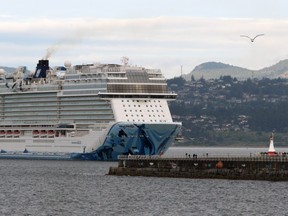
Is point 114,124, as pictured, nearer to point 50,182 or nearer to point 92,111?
point 92,111

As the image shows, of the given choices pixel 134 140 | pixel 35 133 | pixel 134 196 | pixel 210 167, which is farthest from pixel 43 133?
pixel 134 196

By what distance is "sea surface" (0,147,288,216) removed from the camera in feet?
287

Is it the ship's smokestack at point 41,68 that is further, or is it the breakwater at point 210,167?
the ship's smokestack at point 41,68

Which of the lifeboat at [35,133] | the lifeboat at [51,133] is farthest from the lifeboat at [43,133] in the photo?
the lifeboat at [35,133]

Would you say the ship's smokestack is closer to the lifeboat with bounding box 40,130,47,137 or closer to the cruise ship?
the cruise ship

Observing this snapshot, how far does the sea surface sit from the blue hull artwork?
2285 centimetres

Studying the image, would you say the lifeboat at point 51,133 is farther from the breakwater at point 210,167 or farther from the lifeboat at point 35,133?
the breakwater at point 210,167

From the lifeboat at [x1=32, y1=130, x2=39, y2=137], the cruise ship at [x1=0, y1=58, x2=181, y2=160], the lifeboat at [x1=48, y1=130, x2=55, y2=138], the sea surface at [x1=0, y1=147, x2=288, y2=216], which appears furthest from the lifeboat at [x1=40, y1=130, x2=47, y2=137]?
the sea surface at [x1=0, y1=147, x2=288, y2=216]

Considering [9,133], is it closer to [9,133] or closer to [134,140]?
[9,133]

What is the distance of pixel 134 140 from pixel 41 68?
31513 mm

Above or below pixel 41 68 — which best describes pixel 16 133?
below

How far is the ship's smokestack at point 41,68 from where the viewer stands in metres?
178

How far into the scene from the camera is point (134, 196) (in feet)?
325

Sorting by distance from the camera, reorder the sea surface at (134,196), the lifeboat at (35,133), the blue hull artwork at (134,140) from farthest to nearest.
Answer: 1. the lifeboat at (35,133)
2. the blue hull artwork at (134,140)
3. the sea surface at (134,196)
